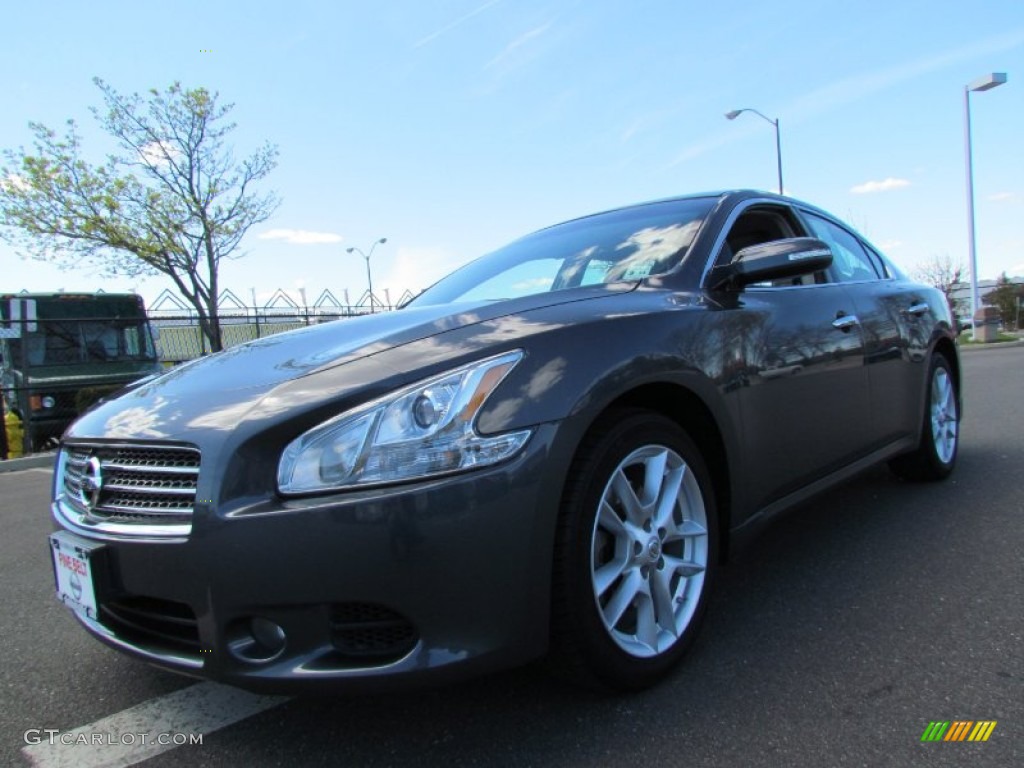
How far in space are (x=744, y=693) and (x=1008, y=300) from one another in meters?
47.4

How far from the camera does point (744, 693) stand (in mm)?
2027

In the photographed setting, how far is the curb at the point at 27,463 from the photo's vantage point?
8752mm

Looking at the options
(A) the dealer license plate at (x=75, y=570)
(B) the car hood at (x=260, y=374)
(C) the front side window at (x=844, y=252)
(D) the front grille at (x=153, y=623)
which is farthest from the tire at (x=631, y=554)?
(C) the front side window at (x=844, y=252)

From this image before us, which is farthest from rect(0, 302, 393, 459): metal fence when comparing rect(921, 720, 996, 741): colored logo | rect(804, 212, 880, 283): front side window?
rect(921, 720, 996, 741): colored logo

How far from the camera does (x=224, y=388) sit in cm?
198

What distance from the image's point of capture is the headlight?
166 centimetres

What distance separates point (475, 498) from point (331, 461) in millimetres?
346

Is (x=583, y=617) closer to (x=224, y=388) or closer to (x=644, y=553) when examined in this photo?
(x=644, y=553)

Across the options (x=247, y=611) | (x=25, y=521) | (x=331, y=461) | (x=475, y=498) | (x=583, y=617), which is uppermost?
(x=331, y=461)

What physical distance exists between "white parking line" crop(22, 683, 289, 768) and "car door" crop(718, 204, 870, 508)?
5.77ft

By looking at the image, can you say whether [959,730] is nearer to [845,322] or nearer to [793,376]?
[793,376]

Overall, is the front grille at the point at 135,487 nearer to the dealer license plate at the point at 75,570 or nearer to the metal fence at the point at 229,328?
the dealer license plate at the point at 75,570

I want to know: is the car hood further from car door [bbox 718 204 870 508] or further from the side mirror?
car door [bbox 718 204 870 508]

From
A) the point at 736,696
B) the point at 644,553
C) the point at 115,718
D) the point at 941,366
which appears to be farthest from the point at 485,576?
the point at 941,366
